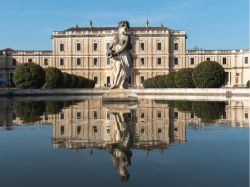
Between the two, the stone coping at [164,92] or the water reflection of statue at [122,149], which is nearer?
the water reflection of statue at [122,149]

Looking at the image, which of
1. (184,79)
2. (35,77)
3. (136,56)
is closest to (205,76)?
(184,79)

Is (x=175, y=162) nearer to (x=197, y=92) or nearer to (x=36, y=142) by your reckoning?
(x=36, y=142)

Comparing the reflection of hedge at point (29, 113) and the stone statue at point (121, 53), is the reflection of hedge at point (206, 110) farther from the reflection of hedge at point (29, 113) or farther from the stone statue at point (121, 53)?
the reflection of hedge at point (29, 113)

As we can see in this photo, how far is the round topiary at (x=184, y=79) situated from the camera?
1517 inches

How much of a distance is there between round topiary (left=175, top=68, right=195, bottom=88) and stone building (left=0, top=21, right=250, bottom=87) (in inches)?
1239

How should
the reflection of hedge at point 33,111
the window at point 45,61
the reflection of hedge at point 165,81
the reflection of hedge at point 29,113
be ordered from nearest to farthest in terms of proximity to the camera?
the reflection of hedge at point 29,113 < the reflection of hedge at point 33,111 < the reflection of hedge at point 165,81 < the window at point 45,61

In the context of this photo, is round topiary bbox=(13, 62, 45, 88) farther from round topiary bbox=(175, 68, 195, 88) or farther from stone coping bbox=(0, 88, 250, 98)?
round topiary bbox=(175, 68, 195, 88)

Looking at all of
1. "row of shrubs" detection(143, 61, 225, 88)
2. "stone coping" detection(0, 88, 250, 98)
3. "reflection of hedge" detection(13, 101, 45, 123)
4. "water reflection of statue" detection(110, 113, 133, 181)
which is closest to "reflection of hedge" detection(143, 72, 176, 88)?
"row of shrubs" detection(143, 61, 225, 88)

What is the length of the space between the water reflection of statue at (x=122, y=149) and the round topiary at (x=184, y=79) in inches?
1173

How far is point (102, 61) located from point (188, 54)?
51.6 ft

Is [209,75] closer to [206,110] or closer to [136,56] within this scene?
[206,110]

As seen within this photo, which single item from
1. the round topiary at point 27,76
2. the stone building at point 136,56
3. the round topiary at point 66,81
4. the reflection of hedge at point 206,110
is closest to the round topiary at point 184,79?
the round topiary at point 66,81

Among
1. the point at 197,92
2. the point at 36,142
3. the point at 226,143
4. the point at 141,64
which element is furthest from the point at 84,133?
the point at 141,64

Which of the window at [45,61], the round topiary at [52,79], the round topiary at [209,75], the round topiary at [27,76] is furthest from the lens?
the window at [45,61]
